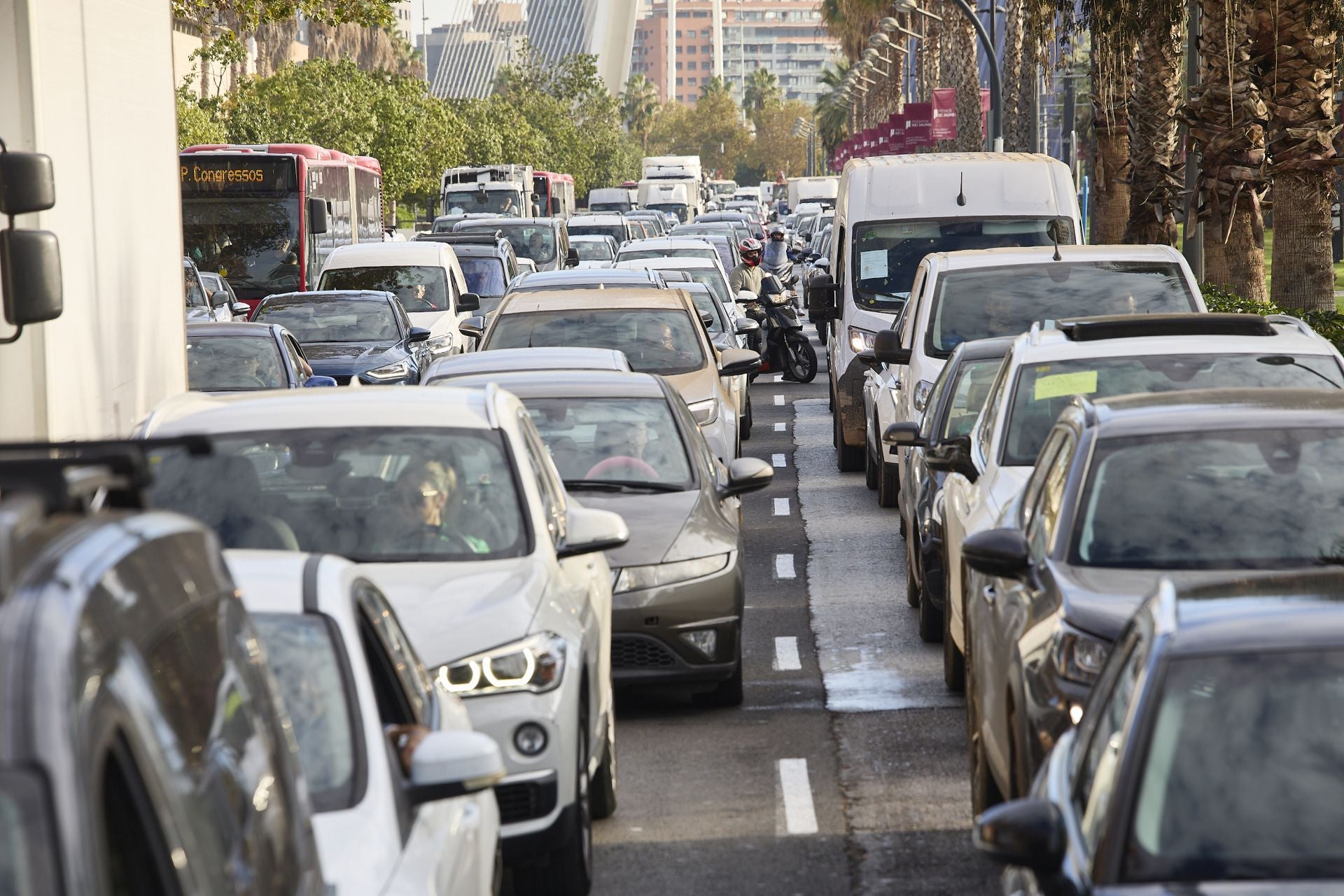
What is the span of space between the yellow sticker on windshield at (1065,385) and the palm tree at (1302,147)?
1055 centimetres

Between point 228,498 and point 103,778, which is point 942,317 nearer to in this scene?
point 228,498

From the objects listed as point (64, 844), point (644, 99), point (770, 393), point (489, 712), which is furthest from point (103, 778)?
point (644, 99)

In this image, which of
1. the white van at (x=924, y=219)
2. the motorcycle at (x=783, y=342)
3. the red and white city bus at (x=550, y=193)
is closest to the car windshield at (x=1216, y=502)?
the white van at (x=924, y=219)

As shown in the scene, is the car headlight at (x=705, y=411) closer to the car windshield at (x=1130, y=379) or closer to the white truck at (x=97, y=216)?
the white truck at (x=97, y=216)

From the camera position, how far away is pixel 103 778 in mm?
2201

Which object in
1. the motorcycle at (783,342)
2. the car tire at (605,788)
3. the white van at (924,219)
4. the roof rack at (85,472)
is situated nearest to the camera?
the roof rack at (85,472)

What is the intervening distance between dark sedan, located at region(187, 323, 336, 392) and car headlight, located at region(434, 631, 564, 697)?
35.9ft

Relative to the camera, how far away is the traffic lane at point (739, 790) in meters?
6.85

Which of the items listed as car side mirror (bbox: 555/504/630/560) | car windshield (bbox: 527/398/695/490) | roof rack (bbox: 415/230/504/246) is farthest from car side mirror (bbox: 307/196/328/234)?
car side mirror (bbox: 555/504/630/560)

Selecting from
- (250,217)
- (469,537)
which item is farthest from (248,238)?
(469,537)

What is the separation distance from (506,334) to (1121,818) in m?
11.2

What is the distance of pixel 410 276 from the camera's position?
25.6 meters

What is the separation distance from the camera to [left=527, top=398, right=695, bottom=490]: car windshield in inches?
389

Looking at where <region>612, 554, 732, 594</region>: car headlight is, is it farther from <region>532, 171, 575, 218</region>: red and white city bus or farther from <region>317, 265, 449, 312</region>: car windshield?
<region>532, 171, 575, 218</region>: red and white city bus
